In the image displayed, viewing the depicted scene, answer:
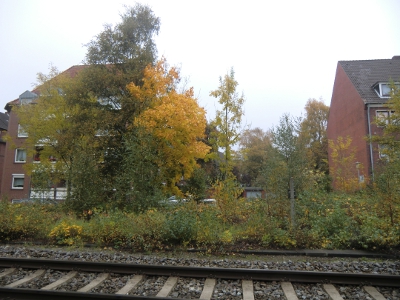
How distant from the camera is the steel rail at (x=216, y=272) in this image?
254 inches

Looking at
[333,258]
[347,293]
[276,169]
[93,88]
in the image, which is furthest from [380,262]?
[93,88]

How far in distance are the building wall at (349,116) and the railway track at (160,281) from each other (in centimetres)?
2332

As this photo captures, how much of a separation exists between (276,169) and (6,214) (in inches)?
394

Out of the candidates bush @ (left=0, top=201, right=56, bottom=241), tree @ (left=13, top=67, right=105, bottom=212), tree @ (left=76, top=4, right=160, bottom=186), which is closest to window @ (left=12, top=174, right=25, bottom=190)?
tree @ (left=13, top=67, right=105, bottom=212)

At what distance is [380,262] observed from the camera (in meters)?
8.09

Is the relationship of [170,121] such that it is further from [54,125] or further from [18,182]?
[18,182]

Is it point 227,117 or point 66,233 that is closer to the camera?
point 66,233

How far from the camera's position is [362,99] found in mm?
30359

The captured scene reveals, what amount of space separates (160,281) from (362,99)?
2994 centimetres

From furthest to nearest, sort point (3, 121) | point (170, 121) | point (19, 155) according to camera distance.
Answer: point (3, 121) → point (19, 155) → point (170, 121)

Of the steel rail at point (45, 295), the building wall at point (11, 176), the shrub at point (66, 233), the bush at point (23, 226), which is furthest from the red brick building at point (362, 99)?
the building wall at point (11, 176)

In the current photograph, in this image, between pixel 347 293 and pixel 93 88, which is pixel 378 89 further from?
pixel 347 293

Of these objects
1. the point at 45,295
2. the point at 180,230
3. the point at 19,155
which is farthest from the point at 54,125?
the point at 45,295

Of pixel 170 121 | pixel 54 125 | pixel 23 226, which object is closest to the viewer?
pixel 23 226
